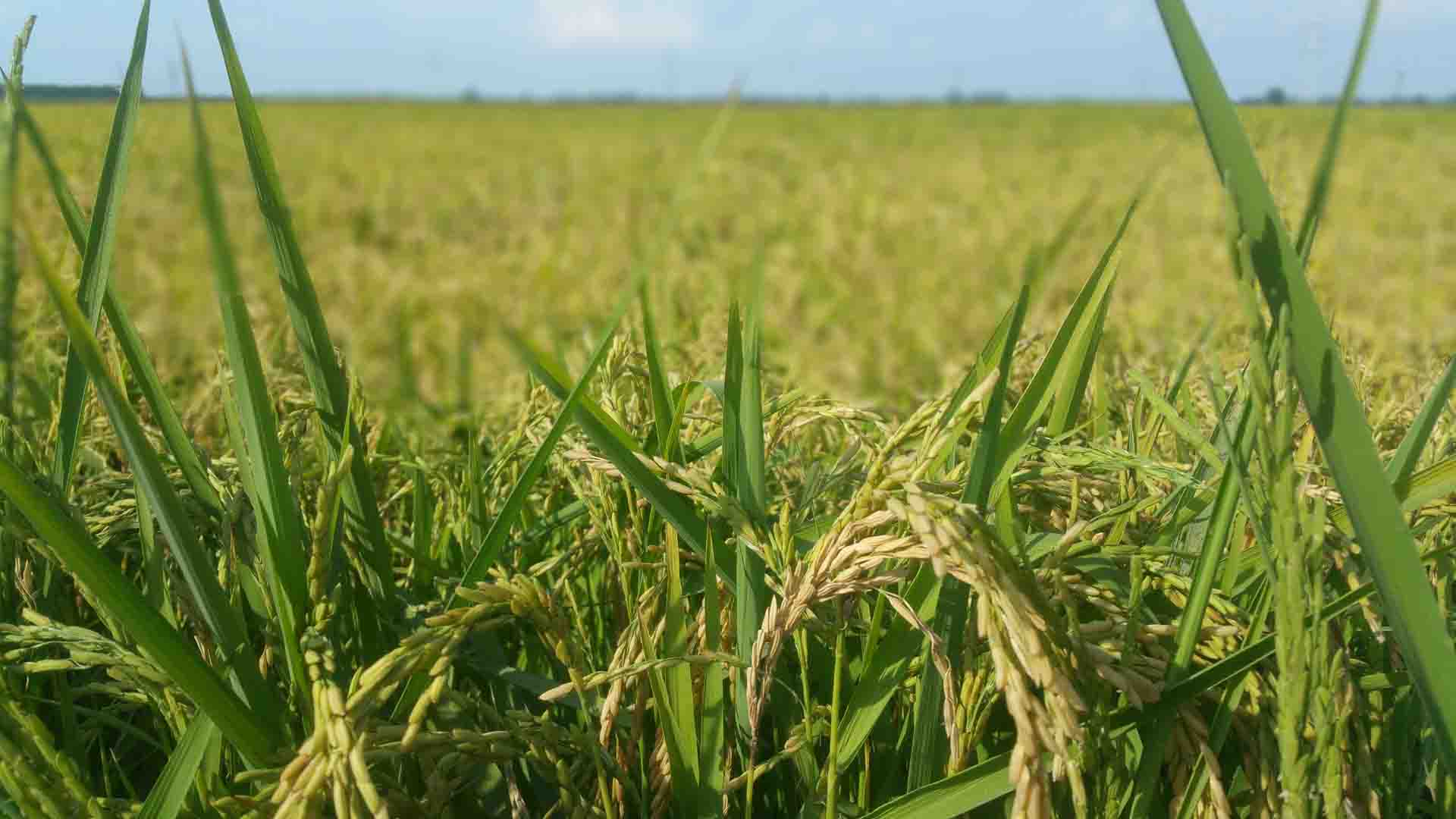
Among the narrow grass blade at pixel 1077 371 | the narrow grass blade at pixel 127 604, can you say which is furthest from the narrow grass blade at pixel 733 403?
the narrow grass blade at pixel 127 604

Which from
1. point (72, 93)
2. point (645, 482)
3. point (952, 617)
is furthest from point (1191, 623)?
point (72, 93)

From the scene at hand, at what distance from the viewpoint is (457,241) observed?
851 centimetres

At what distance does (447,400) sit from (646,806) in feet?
7.54

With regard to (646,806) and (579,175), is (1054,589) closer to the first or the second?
(646,806)

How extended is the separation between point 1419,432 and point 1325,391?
15 centimetres

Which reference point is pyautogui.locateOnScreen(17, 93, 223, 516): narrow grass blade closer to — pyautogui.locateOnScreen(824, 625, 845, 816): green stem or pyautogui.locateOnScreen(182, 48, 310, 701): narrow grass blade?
pyautogui.locateOnScreen(182, 48, 310, 701): narrow grass blade

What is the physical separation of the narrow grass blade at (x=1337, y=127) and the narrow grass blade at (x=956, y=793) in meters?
0.34

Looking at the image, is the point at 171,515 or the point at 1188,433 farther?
the point at 1188,433

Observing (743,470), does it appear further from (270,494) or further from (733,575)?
(270,494)

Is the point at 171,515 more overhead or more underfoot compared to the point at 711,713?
more overhead

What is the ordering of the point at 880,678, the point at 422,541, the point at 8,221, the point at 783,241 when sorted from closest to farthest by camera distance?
the point at 8,221 < the point at 880,678 < the point at 422,541 < the point at 783,241

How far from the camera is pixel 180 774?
61 cm

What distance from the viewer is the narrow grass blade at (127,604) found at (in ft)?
1.86

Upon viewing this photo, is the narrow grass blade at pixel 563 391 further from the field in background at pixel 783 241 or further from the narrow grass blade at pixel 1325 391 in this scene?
the narrow grass blade at pixel 1325 391
